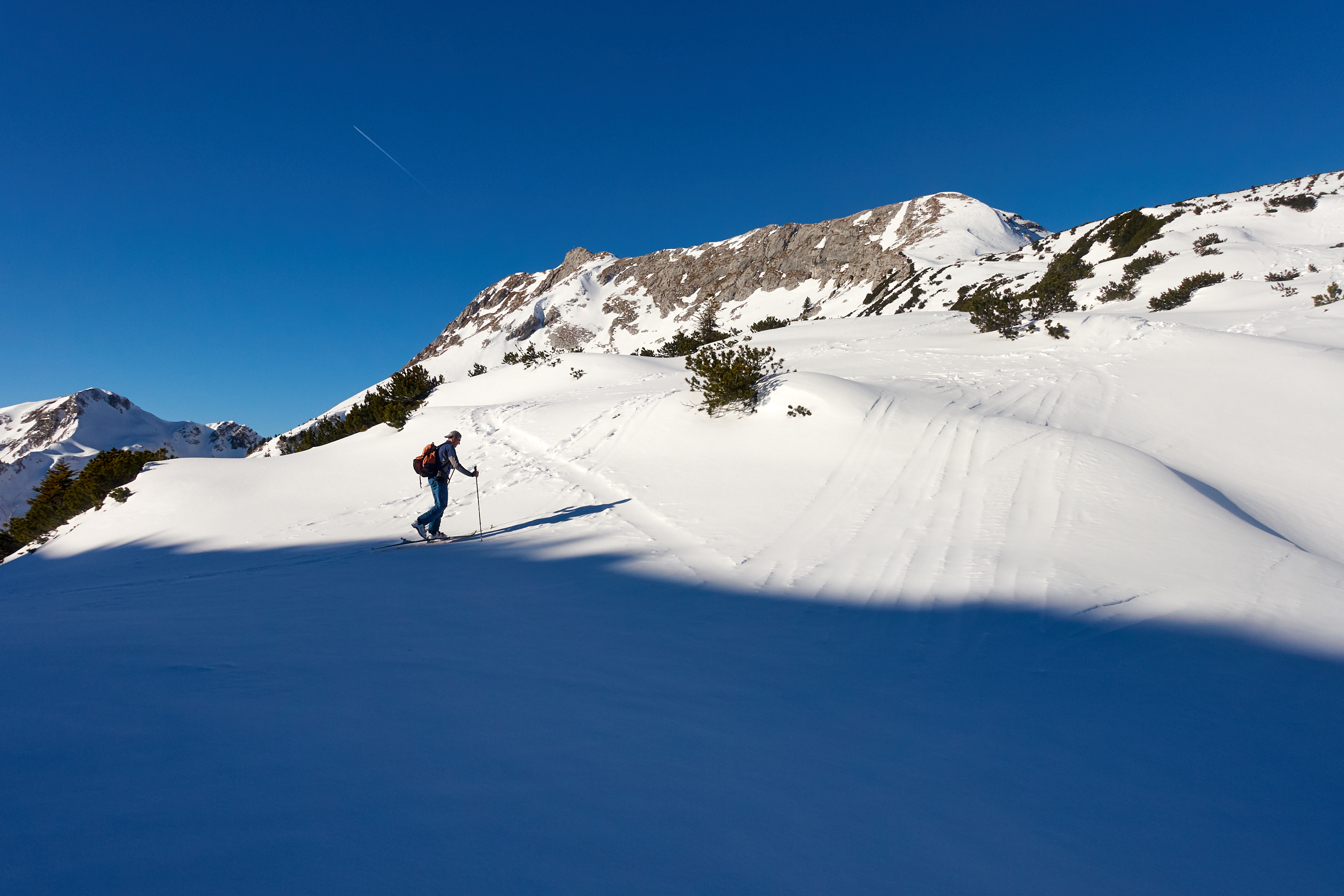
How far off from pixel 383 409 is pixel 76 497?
6.33m

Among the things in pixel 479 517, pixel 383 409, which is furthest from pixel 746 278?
pixel 479 517

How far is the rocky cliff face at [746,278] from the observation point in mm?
63594

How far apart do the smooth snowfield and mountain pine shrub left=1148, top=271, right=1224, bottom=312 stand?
43.2 feet

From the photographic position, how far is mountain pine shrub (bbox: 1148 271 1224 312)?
19.7 m

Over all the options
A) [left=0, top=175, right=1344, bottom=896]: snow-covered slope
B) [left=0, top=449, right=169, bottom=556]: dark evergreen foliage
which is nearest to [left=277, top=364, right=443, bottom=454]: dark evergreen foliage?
[left=0, top=449, right=169, bottom=556]: dark evergreen foliage

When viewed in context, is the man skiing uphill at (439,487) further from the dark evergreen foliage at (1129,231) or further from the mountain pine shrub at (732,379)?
the dark evergreen foliage at (1129,231)

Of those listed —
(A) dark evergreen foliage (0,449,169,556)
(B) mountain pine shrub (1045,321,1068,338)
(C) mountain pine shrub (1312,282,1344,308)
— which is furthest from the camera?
(C) mountain pine shrub (1312,282,1344,308)

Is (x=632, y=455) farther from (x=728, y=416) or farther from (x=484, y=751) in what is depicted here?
(x=484, y=751)

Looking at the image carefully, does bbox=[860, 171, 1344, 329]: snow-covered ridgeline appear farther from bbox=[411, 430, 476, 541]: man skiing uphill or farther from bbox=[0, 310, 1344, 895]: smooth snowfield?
→ bbox=[411, 430, 476, 541]: man skiing uphill

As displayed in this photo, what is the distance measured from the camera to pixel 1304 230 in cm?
2886

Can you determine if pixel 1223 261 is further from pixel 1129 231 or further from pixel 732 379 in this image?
pixel 732 379

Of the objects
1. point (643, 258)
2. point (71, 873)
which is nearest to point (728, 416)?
point (71, 873)

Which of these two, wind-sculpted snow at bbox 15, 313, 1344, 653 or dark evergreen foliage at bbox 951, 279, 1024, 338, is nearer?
wind-sculpted snow at bbox 15, 313, 1344, 653

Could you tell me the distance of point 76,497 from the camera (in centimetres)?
1280
